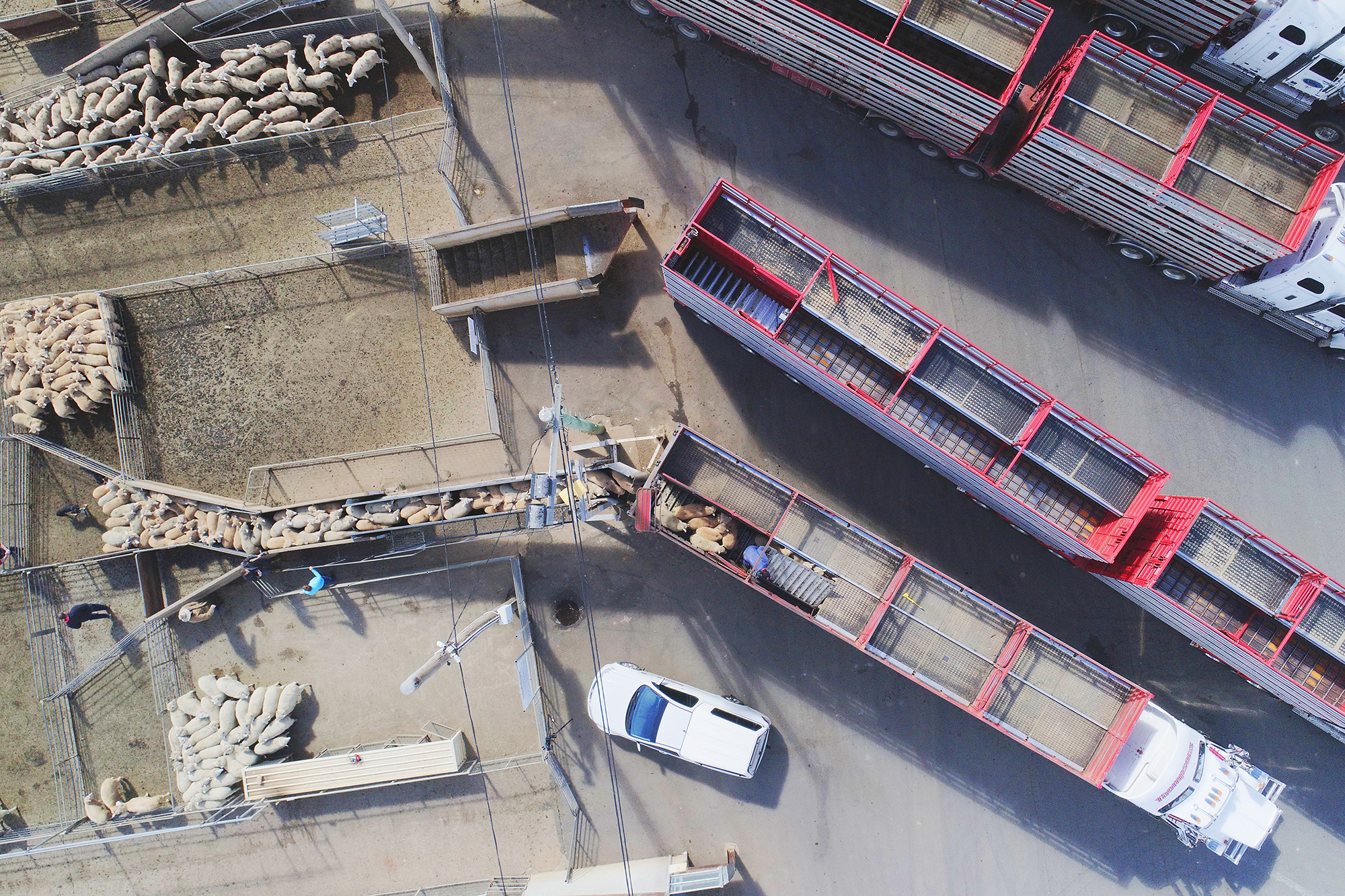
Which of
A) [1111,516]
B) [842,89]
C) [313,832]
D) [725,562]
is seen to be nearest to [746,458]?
[725,562]

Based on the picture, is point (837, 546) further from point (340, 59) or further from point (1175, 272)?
point (340, 59)

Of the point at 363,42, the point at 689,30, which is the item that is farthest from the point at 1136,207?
the point at 363,42

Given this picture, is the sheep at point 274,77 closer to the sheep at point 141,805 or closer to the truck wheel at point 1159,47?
the sheep at point 141,805

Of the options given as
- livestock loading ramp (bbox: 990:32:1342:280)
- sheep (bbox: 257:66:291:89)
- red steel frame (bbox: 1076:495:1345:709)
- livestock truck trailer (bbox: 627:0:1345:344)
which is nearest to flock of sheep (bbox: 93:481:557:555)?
sheep (bbox: 257:66:291:89)

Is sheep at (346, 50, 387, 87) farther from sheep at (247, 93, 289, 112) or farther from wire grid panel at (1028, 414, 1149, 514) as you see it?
wire grid panel at (1028, 414, 1149, 514)

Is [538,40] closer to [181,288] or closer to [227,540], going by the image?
[181,288]
